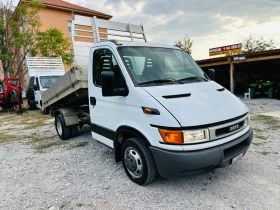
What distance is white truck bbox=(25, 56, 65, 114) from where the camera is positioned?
416 inches

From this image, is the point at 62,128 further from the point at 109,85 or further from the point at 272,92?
the point at 272,92

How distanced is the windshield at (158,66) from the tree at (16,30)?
15.7m

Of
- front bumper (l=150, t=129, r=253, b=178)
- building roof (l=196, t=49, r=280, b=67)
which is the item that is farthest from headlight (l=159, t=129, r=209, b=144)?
building roof (l=196, t=49, r=280, b=67)

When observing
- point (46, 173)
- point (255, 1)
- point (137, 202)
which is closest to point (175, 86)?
point (137, 202)

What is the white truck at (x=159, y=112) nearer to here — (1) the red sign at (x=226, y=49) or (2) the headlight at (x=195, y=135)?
(2) the headlight at (x=195, y=135)

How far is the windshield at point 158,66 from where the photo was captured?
302cm

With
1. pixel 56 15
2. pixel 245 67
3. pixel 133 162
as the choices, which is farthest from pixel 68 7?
pixel 133 162

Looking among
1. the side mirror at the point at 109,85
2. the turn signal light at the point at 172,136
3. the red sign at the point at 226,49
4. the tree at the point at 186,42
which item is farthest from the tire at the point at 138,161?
the tree at the point at 186,42

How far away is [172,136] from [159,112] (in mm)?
336

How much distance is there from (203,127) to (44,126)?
6911 mm

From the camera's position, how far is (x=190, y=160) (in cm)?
237

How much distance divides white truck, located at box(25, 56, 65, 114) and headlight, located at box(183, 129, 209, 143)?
9.76 m

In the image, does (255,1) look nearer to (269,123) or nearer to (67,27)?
(269,123)

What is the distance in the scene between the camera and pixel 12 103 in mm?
11719
